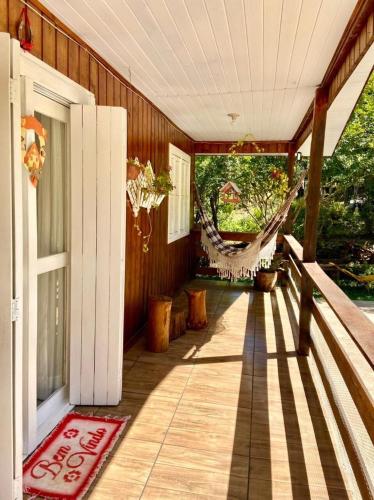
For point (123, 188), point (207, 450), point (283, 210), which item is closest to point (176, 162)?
point (283, 210)

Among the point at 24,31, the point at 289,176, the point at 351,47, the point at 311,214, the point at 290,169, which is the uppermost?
the point at 351,47

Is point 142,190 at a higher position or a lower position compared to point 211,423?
higher

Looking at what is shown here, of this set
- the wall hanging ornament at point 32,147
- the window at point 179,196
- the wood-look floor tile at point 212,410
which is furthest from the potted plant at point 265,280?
the wall hanging ornament at point 32,147

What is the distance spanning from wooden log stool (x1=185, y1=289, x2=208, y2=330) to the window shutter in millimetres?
1487

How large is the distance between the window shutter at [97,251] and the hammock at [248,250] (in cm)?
253

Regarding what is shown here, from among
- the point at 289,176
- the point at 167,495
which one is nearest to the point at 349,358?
the point at 167,495

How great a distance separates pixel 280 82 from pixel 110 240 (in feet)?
5.63

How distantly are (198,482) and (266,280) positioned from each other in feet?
12.8

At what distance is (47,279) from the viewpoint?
209cm

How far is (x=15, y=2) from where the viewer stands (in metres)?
1.65

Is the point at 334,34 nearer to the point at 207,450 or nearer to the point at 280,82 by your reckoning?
the point at 280,82

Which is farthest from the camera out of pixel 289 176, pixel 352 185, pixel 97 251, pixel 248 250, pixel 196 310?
pixel 352 185

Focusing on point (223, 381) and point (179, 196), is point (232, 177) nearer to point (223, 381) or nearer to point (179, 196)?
point (179, 196)

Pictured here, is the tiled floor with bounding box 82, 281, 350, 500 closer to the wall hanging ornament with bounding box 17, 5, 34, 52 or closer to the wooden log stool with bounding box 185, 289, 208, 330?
the wooden log stool with bounding box 185, 289, 208, 330
